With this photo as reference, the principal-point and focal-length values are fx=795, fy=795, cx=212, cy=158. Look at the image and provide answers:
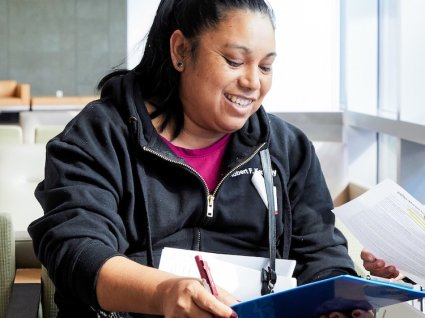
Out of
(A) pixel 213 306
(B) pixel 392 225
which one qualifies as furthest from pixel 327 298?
(B) pixel 392 225

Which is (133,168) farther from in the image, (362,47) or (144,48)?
(362,47)

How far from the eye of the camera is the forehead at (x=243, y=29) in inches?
61.4

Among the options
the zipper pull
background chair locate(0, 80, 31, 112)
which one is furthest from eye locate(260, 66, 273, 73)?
background chair locate(0, 80, 31, 112)

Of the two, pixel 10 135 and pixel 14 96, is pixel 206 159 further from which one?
pixel 14 96

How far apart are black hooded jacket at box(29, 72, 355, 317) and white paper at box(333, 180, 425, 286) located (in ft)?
0.38

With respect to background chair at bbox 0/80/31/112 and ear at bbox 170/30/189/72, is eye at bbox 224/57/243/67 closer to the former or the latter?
ear at bbox 170/30/189/72

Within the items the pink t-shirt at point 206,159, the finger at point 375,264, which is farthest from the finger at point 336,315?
the pink t-shirt at point 206,159

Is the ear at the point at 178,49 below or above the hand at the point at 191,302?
above

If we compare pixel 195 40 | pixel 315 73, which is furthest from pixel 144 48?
pixel 315 73

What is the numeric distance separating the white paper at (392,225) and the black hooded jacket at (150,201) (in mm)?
115

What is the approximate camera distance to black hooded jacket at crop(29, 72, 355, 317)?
1450mm

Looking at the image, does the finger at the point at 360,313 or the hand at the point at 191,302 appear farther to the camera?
the finger at the point at 360,313

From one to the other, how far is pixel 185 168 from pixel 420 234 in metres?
0.47

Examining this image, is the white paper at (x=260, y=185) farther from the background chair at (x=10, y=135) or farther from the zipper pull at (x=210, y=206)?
the background chair at (x=10, y=135)
